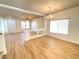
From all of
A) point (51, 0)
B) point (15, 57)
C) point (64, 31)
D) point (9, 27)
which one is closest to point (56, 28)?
point (64, 31)

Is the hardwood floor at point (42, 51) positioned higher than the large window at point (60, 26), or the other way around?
the large window at point (60, 26)

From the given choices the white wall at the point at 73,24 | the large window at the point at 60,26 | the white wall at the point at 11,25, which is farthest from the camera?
the white wall at the point at 11,25

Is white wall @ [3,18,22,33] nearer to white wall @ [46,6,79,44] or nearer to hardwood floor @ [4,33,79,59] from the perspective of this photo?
hardwood floor @ [4,33,79,59]

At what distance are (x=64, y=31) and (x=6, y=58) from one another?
483 centimetres

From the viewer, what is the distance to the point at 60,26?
21.6ft

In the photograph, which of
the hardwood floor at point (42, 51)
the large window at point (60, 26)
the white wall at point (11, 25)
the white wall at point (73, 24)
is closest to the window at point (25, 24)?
the white wall at point (11, 25)

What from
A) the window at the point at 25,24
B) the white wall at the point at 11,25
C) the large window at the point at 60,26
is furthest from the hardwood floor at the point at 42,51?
the window at the point at 25,24

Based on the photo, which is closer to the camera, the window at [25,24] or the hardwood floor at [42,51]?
the hardwood floor at [42,51]

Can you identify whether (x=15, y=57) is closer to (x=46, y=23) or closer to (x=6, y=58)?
(x=6, y=58)

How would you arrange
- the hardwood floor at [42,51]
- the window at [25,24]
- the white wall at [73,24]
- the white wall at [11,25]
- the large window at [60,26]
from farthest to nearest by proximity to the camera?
the window at [25,24]
the white wall at [11,25]
the large window at [60,26]
the white wall at [73,24]
the hardwood floor at [42,51]

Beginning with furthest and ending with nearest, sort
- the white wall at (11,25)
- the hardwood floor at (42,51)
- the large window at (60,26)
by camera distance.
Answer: the white wall at (11,25), the large window at (60,26), the hardwood floor at (42,51)

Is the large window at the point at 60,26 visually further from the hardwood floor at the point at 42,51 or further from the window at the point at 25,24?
the window at the point at 25,24

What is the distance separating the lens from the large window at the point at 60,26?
229 inches

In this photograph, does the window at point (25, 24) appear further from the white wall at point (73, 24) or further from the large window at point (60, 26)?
the white wall at point (73, 24)
